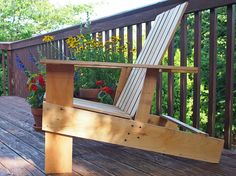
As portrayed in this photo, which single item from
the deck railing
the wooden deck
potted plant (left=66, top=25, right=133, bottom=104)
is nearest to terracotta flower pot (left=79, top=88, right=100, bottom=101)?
potted plant (left=66, top=25, right=133, bottom=104)

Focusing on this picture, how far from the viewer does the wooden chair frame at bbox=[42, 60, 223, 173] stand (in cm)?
159

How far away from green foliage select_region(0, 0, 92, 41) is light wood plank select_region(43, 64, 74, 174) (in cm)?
988

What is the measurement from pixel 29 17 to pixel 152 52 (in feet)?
33.9

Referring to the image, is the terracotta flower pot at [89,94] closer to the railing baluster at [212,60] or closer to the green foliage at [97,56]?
the green foliage at [97,56]

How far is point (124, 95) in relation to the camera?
229cm

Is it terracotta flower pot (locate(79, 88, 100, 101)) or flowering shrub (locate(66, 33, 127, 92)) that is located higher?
flowering shrub (locate(66, 33, 127, 92))

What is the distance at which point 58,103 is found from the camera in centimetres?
161

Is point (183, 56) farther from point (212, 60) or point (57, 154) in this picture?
point (57, 154)

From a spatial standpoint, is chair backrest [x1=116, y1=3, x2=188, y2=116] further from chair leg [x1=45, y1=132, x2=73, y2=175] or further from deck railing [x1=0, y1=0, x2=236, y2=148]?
chair leg [x1=45, y1=132, x2=73, y2=175]

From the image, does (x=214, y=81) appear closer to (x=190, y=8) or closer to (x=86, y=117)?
(x=190, y=8)

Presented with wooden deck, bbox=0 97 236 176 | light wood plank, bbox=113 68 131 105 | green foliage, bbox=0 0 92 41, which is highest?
green foliage, bbox=0 0 92 41

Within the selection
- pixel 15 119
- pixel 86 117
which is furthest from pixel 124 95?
pixel 15 119

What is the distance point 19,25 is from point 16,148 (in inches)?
399

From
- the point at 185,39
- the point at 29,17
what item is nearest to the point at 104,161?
the point at 185,39
